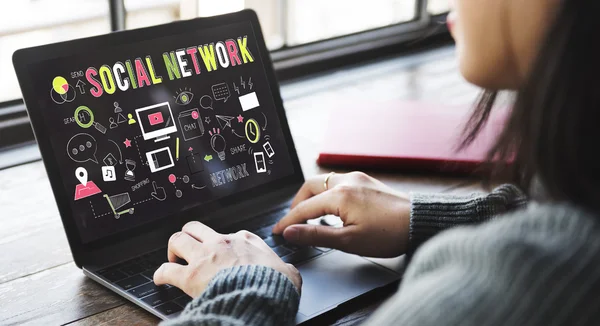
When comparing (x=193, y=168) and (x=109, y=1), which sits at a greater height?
(x=109, y=1)

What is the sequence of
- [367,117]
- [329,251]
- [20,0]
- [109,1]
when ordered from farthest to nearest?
[20,0]
[109,1]
[367,117]
[329,251]

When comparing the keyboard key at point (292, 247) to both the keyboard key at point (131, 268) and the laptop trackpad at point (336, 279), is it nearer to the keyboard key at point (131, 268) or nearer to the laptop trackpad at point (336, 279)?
the laptop trackpad at point (336, 279)

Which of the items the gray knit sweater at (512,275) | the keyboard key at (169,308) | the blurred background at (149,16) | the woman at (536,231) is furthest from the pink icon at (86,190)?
the blurred background at (149,16)

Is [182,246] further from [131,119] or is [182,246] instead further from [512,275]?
[512,275]

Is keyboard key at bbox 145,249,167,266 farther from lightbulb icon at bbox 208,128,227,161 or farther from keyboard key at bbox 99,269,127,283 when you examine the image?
lightbulb icon at bbox 208,128,227,161

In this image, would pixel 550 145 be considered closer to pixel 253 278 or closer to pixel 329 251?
pixel 253 278

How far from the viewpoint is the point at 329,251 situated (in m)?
1.01

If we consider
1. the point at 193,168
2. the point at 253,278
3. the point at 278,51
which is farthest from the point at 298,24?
the point at 253,278

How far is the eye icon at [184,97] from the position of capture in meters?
1.09

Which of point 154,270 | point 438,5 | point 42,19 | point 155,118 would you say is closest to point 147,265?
point 154,270

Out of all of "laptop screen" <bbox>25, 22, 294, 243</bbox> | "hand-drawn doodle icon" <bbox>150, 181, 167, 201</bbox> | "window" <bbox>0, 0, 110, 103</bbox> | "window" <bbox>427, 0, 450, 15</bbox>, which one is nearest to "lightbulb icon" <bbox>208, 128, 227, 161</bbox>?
"laptop screen" <bbox>25, 22, 294, 243</bbox>

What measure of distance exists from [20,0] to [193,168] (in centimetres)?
355

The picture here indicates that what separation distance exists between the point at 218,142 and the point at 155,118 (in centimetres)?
11

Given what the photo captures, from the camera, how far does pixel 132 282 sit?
0.93m
